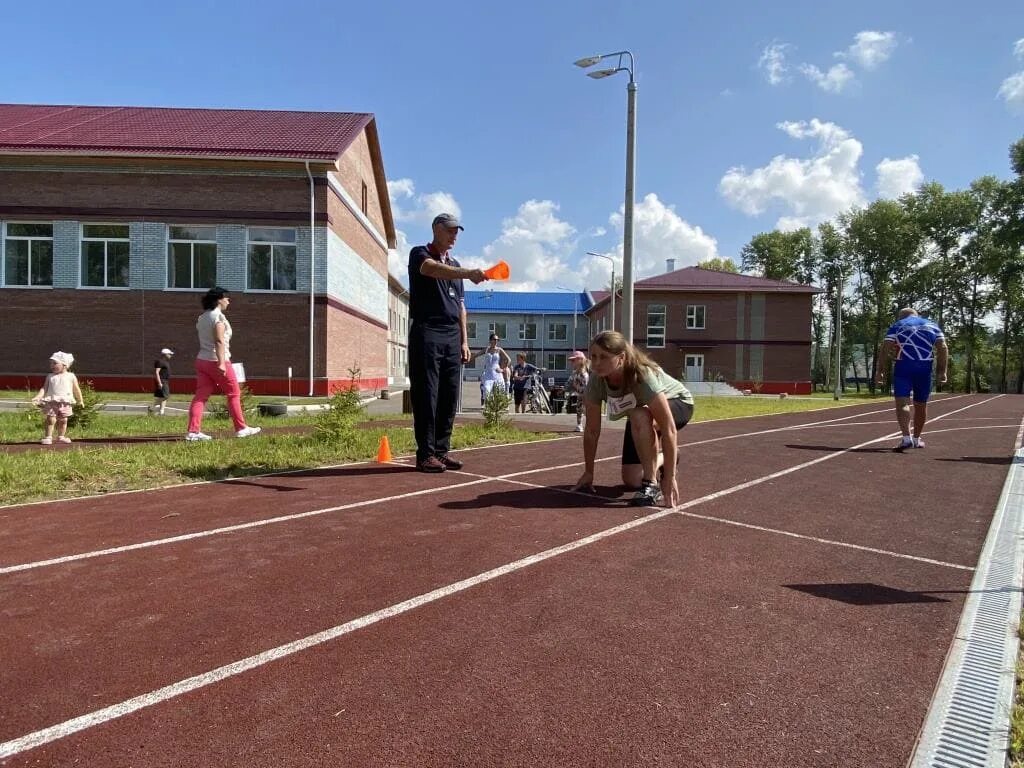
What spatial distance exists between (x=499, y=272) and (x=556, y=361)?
6666 cm

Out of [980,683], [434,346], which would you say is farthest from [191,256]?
[980,683]

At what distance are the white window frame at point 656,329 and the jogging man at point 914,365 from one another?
4158cm

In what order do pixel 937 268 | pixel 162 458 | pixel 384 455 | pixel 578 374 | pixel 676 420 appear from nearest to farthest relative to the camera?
pixel 676 420 → pixel 162 458 → pixel 384 455 → pixel 578 374 → pixel 937 268

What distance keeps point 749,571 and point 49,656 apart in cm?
317

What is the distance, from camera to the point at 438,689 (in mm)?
2301

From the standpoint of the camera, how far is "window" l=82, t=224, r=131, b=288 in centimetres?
2259

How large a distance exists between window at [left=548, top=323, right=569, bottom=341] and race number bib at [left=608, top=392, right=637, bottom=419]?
67657 millimetres

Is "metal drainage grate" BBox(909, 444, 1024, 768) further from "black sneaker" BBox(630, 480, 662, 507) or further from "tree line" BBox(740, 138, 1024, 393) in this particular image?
"tree line" BBox(740, 138, 1024, 393)

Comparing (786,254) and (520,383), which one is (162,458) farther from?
(786,254)

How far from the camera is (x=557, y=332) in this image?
72.8 metres

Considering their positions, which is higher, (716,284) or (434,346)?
(716,284)

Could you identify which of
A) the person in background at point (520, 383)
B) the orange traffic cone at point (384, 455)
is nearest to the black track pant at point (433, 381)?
the orange traffic cone at point (384, 455)

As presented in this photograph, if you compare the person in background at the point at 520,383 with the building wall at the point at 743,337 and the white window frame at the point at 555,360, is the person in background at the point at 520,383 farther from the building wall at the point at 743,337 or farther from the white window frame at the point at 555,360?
the white window frame at the point at 555,360

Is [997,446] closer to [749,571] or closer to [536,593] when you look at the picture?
[749,571]
